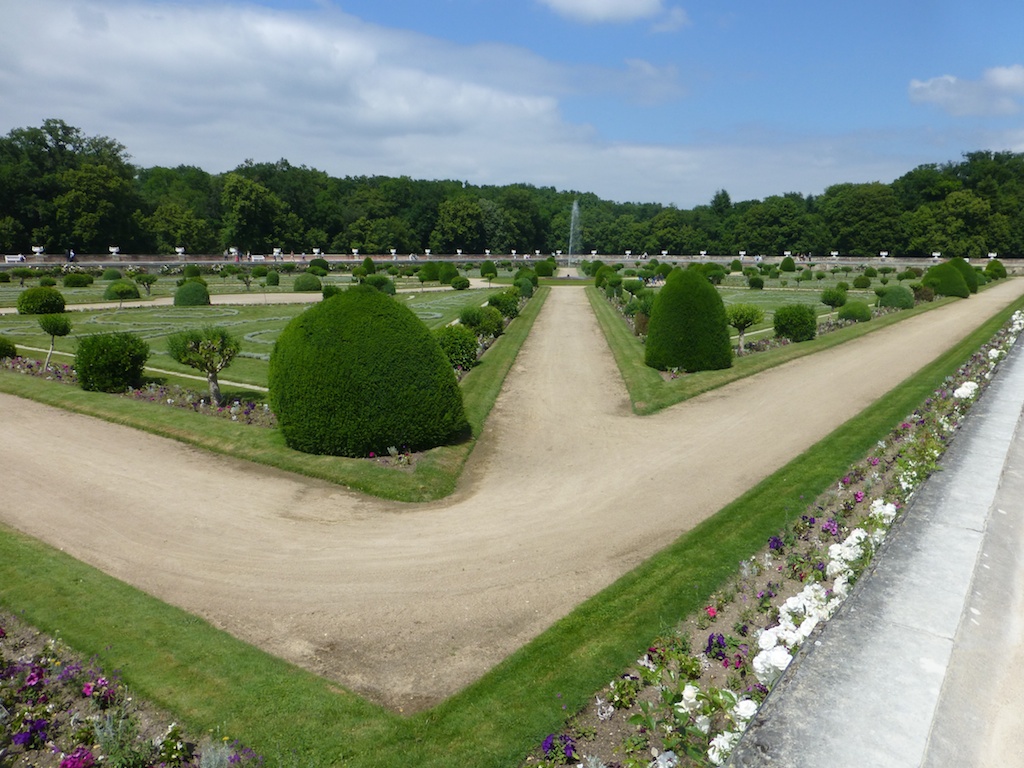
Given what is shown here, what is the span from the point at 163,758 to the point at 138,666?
1331 mm

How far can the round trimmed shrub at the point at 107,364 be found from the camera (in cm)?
1508

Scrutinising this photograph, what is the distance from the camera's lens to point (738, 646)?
5512 millimetres

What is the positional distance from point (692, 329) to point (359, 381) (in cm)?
1032

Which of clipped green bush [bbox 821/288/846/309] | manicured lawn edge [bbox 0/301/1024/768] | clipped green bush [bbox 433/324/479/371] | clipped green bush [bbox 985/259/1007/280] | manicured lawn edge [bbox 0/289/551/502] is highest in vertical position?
clipped green bush [bbox 985/259/1007/280]

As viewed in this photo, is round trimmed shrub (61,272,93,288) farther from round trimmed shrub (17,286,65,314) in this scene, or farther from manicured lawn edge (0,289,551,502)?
manicured lawn edge (0,289,551,502)

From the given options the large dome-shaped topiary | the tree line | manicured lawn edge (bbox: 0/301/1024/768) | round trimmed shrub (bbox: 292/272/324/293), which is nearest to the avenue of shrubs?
the large dome-shaped topiary

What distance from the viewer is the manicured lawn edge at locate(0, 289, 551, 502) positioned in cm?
988

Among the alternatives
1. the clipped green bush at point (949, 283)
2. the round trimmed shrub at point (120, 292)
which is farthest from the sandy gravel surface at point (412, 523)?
the clipped green bush at point (949, 283)

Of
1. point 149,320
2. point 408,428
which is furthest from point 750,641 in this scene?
point 149,320

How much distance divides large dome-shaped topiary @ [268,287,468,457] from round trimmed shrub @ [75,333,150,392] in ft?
20.7

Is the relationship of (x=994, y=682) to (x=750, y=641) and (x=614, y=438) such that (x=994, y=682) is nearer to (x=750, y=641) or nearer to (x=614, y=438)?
(x=750, y=641)

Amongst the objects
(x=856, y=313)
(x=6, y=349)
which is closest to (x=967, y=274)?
(x=856, y=313)

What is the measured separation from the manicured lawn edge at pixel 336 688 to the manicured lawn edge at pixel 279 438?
3486 millimetres

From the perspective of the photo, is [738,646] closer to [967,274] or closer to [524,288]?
[524,288]
